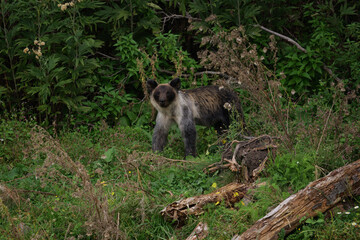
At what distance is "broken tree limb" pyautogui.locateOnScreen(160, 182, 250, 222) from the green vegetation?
11 cm

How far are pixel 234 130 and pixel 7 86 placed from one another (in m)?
5.76

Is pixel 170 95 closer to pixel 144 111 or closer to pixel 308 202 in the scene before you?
pixel 144 111

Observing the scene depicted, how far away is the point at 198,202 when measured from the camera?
6082 millimetres

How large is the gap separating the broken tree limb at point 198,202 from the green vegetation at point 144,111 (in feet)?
0.38

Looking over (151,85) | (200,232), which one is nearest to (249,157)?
(200,232)

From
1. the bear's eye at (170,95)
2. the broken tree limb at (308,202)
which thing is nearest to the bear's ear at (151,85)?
the bear's eye at (170,95)

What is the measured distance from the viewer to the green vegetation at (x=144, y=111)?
587 cm

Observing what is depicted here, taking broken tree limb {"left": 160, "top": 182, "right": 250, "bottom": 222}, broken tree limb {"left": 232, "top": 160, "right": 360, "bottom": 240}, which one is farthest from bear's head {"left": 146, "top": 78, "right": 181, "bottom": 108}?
broken tree limb {"left": 232, "top": 160, "right": 360, "bottom": 240}

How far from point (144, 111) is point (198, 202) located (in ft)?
17.6

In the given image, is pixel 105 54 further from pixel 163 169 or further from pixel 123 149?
pixel 163 169

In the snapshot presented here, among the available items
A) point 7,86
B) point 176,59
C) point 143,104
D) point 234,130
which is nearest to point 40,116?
point 7,86

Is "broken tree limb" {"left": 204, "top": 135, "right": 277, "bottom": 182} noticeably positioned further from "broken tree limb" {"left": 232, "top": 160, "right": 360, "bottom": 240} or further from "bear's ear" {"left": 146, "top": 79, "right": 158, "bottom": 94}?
"bear's ear" {"left": 146, "top": 79, "right": 158, "bottom": 94}

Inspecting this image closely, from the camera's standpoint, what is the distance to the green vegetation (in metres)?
5.87

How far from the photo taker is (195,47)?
42.8 ft
